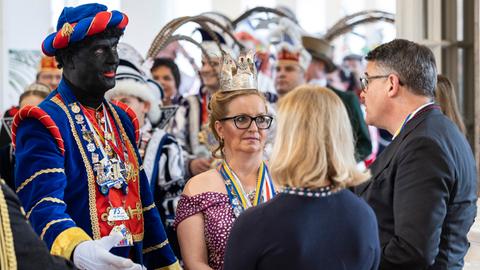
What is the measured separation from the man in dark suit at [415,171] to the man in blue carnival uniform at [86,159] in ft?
2.45

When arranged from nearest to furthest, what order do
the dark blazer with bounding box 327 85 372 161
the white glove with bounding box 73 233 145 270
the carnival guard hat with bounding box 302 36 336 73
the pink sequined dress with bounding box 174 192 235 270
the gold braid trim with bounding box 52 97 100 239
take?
the white glove with bounding box 73 233 145 270 < the gold braid trim with bounding box 52 97 100 239 < the pink sequined dress with bounding box 174 192 235 270 < the dark blazer with bounding box 327 85 372 161 < the carnival guard hat with bounding box 302 36 336 73

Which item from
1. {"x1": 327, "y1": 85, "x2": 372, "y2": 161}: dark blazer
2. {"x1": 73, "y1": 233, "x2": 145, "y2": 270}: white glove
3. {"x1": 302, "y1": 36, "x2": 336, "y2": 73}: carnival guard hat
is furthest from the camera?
{"x1": 302, "y1": 36, "x2": 336, "y2": 73}: carnival guard hat

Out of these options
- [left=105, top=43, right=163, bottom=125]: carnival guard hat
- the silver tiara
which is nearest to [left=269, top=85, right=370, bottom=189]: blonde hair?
the silver tiara

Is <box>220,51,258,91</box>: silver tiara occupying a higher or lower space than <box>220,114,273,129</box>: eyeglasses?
higher

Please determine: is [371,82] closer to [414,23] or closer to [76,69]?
[76,69]

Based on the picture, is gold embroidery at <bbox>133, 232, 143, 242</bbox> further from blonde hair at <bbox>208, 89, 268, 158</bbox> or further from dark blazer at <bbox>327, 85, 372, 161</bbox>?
dark blazer at <bbox>327, 85, 372, 161</bbox>

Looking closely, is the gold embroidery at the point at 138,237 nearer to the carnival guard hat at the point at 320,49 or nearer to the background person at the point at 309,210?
the background person at the point at 309,210

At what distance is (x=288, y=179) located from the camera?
216 centimetres

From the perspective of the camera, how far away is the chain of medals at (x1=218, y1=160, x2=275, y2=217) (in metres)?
3.03

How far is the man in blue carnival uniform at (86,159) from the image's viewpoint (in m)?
2.60

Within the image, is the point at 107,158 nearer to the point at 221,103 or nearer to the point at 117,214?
the point at 117,214

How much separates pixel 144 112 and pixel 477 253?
199 centimetres

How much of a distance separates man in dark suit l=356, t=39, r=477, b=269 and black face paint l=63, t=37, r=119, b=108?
840 millimetres

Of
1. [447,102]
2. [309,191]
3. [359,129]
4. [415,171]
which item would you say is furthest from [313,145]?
[359,129]
